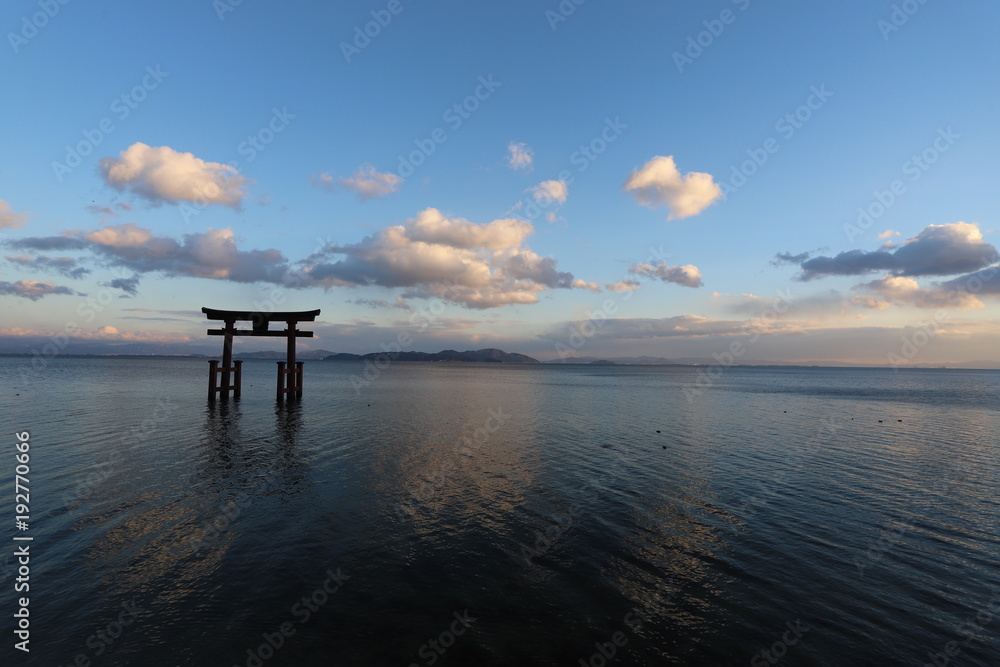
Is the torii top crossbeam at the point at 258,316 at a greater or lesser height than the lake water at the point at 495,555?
greater

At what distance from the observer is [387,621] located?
26.5ft

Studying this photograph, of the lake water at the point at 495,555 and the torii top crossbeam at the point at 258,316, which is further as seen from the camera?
the torii top crossbeam at the point at 258,316

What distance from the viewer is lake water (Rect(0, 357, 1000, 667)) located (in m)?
7.58

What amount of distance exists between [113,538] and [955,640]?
18588 millimetres

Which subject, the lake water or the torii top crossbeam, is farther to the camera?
the torii top crossbeam

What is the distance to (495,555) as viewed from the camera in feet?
35.3

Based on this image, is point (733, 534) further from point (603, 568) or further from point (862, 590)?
point (603, 568)

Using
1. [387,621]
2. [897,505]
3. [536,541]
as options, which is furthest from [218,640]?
[897,505]

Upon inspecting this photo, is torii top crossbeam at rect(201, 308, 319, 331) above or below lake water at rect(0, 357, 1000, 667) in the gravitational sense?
above

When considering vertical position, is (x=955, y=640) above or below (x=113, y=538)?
below

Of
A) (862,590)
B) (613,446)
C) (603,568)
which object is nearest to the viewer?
(862,590)

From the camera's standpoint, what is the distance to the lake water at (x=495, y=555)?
7578 millimetres

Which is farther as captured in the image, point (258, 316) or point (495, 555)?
point (258, 316)

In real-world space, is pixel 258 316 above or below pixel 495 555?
above
